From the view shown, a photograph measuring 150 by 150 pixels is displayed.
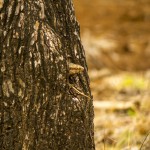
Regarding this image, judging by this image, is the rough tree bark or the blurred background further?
the blurred background

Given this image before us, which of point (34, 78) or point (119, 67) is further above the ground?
point (119, 67)

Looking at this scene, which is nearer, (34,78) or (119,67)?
(34,78)

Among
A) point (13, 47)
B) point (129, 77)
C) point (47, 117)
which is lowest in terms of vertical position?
point (47, 117)

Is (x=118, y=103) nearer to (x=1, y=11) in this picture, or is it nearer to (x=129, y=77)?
(x=129, y=77)

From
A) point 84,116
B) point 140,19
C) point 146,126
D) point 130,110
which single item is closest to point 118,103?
point 130,110

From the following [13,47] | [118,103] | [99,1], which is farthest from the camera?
[99,1]
